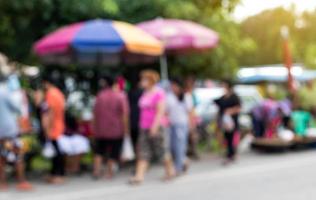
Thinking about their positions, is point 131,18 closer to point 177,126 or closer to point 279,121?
point 177,126

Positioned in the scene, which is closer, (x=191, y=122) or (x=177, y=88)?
(x=177, y=88)

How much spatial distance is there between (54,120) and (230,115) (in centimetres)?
340

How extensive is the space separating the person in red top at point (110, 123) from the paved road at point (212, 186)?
397mm

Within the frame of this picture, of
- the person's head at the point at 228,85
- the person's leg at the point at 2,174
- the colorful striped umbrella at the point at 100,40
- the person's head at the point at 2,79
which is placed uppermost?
the colorful striped umbrella at the point at 100,40

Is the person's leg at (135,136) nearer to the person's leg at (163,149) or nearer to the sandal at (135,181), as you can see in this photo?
the person's leg at (163,149)

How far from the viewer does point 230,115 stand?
35.3 feet

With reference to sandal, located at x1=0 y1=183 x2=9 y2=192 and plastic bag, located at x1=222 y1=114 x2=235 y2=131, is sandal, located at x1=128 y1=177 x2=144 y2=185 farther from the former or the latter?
plastic bag, located at x1=222 y1=114 x2=235 y2=131

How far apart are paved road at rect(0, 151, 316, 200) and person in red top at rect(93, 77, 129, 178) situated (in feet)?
1.30

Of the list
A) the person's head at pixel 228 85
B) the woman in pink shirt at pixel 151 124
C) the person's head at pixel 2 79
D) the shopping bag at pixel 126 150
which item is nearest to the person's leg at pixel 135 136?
the shopping bag at pixel 126 150

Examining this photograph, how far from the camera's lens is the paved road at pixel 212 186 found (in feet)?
25.7

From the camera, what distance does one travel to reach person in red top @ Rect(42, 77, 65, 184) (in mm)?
9102

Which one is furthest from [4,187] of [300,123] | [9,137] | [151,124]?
[300,123]

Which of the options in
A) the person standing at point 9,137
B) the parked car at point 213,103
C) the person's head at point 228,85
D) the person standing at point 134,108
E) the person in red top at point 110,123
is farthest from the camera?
the parked car at point 213,103

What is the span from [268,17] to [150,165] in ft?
130
